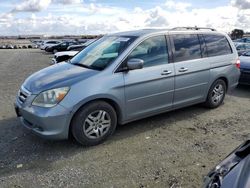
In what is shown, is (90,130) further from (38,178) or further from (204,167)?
(204,167)

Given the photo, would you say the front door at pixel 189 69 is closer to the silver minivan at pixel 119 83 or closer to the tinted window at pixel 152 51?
the silver minivan at pixel 119 83

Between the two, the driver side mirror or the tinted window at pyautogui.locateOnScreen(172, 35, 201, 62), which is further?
the tinted window at pyautogui.locateOnScreen(172, 35, 201, 62)

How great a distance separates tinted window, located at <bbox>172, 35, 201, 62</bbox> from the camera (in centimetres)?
539

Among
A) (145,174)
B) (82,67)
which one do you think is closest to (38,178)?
(145,174)

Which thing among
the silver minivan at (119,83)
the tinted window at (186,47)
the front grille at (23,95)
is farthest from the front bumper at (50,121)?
the tinted window at (186,47)

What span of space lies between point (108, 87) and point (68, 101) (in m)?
0.67

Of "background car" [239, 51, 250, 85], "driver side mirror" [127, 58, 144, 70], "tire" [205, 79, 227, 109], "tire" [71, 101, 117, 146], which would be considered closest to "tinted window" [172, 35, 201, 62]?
"tire" [205, 79, 227, 109]

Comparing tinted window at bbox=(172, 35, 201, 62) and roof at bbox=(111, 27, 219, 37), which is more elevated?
roof at bbox=(111, 27, 219, 37)

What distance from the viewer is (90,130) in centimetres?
445

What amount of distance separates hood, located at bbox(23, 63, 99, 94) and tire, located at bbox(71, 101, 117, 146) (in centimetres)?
46

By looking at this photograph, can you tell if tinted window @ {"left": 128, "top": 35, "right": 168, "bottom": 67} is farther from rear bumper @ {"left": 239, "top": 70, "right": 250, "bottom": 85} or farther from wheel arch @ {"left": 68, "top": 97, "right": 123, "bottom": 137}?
rear bumper @ {"left": 239, "top": 70, "right": 250, "bottom": 85}

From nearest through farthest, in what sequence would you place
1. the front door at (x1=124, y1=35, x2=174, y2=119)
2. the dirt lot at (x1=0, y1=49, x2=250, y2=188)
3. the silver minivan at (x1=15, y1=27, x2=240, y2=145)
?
the dirt lot at (x1=0, y1=49, x2=250, y2=188) < the silver minivan at (x1=15, y1=27, x2=240, y2=145) < the front door at (x1=124, y1=35, x2=174, y2=119)

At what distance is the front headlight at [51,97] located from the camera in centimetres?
416

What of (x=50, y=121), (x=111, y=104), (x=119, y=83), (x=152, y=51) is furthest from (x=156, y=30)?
(x=50, y=121)
